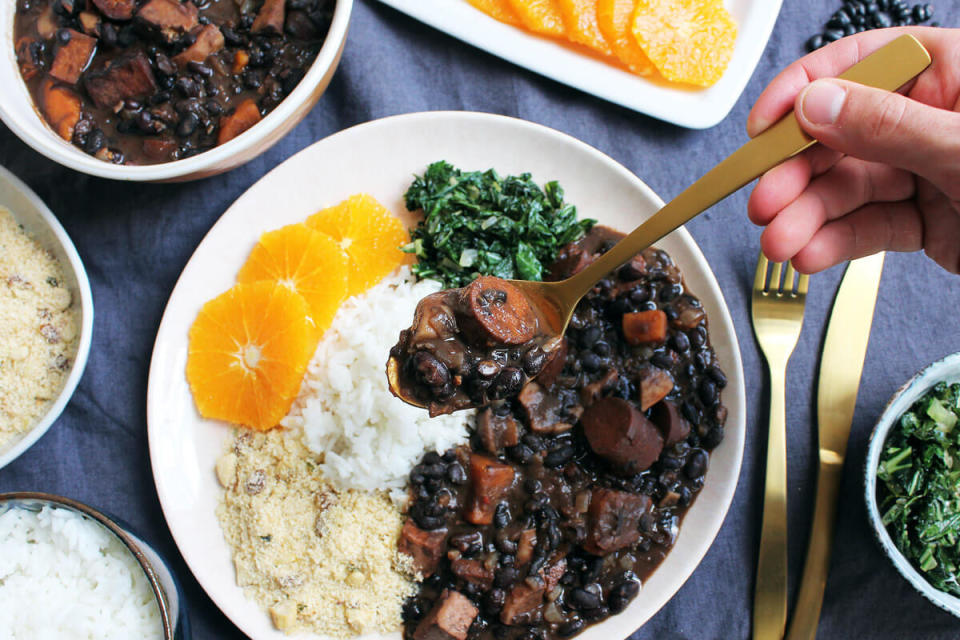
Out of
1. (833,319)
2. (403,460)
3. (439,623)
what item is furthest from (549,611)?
(833,319)

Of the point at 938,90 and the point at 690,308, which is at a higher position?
the point at 938,90

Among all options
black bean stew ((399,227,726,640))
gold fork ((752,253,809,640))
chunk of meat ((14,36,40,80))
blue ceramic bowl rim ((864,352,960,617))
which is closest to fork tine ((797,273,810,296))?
gold fork ((752,253,809,640))

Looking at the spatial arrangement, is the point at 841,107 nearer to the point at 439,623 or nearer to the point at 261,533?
the point at 439,623

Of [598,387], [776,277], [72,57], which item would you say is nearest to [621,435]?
[598,387]

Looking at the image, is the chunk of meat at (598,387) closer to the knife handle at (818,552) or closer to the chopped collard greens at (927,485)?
the knife handle at (818,552)

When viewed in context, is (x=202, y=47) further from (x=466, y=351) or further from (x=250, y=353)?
(x=466, y=351)

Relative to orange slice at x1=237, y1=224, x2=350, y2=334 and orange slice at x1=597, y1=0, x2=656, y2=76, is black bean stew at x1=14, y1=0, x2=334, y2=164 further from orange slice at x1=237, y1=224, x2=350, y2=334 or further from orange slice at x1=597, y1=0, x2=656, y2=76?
orange slice at x1=597, y1=0, x2=656, y2=76
